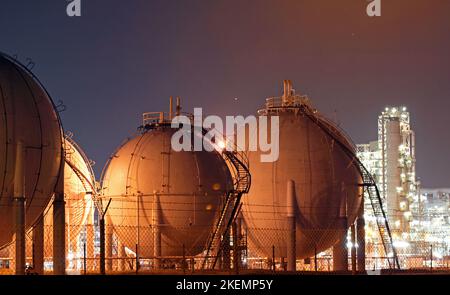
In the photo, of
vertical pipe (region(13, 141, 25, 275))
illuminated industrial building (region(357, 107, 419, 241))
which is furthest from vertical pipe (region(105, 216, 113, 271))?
illuminated industrial building (region(357, 107, 419, 241))

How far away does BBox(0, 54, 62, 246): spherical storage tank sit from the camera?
2570 cm

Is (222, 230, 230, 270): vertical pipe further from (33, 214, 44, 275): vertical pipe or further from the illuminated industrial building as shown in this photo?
the illuminated industrial building

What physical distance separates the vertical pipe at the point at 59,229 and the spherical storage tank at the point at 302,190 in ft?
37.7

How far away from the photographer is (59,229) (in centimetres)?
2844

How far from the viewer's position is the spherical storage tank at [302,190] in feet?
125

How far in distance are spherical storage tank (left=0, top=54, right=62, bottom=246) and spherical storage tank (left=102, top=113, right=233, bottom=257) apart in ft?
25.9

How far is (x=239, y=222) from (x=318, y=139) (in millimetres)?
5306

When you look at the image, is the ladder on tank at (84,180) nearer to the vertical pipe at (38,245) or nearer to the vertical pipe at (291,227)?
the vertical pipe at (291,227)

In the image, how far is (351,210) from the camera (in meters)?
39.8
